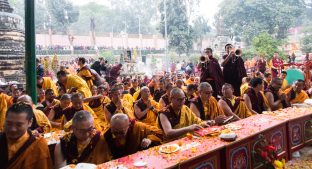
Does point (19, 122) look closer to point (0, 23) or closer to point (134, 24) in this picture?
point (0, 23)

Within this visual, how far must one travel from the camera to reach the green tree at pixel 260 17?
38781 mm

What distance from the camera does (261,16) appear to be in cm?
3984

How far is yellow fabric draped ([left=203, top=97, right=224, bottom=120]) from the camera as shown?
6.16m

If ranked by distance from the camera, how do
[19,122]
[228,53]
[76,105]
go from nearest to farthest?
[19,122] → [76,105] → [228,53]

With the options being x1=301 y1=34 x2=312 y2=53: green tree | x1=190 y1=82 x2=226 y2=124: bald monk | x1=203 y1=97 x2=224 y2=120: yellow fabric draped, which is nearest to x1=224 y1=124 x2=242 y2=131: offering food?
x1=190 y1=82 x2=226 y2=124: bald monk

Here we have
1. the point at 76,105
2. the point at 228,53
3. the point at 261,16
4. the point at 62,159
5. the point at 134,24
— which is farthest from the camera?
the point at 134,24

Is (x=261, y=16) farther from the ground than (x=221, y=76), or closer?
farther from the ground

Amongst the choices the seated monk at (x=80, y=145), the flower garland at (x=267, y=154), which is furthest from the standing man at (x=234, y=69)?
the seated monk at (x=80, y=145)

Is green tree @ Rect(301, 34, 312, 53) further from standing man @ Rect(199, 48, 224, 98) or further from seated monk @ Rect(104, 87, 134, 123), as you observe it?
seated monk @ Rect(104, 87, 134, 123)

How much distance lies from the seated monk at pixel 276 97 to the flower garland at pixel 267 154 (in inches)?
107

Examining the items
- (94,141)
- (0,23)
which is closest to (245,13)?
(0,23)

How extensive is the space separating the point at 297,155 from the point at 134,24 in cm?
5047

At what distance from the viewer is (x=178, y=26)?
35.2 metres

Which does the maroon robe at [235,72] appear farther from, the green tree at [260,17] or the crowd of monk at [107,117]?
the green tree at [260,17]
